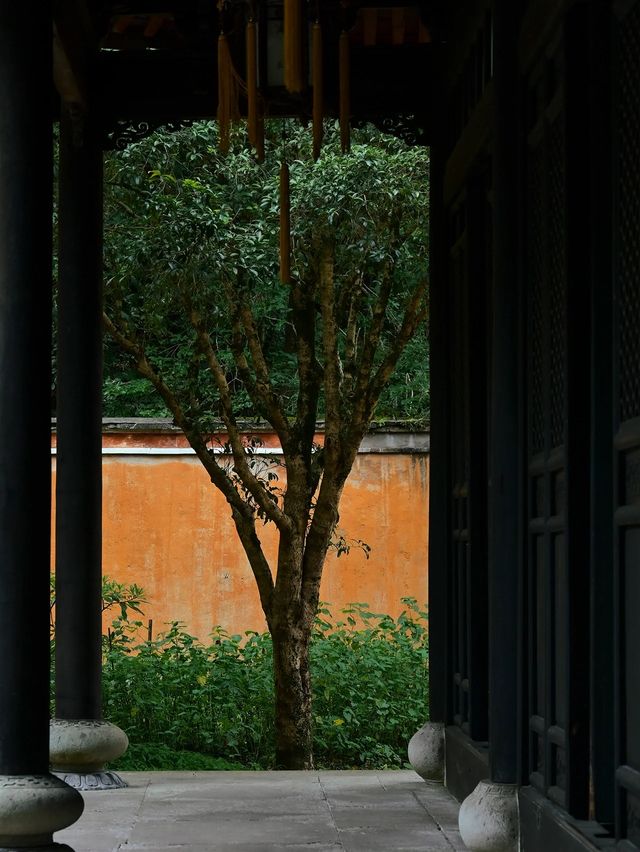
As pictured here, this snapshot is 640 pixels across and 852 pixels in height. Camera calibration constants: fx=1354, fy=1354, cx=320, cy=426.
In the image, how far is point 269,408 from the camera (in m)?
8.68

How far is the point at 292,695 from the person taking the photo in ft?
27.9

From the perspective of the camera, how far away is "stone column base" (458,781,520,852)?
13.4 ft

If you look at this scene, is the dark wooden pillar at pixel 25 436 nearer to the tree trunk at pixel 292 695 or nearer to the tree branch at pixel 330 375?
the tree branch at pixel 330 375

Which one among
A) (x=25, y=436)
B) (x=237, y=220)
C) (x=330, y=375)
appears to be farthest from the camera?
(x=330, y=375)

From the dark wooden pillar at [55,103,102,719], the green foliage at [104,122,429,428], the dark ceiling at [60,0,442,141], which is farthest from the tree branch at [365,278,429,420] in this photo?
the dark wooden pillar at [55,103,102,719]

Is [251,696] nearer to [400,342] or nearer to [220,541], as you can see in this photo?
[220,541]

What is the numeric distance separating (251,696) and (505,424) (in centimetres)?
553

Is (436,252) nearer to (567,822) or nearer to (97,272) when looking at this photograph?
(97,272)

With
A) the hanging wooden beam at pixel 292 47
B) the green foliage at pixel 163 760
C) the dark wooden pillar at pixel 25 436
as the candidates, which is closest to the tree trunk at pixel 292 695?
the green foliage at pixel 163 760

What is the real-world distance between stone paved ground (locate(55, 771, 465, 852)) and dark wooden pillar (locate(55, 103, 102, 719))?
61cm

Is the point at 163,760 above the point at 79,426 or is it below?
below

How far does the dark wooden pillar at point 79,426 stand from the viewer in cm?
593

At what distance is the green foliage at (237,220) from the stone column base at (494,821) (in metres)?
4.31


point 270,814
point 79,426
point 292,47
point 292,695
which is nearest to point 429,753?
point 270,814
